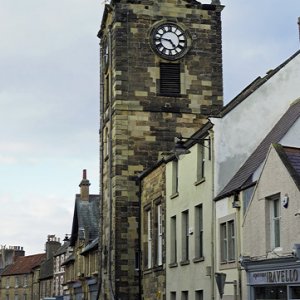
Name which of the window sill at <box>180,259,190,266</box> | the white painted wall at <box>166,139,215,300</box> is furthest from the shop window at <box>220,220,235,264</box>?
the window sill at <box>180,259,190,266</box>

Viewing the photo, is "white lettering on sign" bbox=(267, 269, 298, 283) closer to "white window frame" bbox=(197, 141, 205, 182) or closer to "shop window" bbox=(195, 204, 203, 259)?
"shop window" bbox=(195, 204, 203, 259)

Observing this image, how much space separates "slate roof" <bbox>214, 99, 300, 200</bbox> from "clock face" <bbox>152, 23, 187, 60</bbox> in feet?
37.9

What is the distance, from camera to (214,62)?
37.1m

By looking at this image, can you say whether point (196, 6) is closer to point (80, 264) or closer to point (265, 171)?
point (265, 171)

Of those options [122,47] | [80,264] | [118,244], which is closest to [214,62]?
[122,47]

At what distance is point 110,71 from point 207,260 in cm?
1444

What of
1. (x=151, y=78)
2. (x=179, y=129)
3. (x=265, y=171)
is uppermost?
(x=151, y=78)

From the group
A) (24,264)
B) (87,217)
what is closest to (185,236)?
(87,217)

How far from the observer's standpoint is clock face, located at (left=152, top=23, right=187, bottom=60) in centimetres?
3631

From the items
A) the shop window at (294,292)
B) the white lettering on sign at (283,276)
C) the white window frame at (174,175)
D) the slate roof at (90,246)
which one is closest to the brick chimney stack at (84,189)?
the slate roof at (90,246)

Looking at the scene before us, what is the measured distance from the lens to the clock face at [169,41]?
36312mm

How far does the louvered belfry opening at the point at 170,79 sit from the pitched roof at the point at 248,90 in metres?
9.87

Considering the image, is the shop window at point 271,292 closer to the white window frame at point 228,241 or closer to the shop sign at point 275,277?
the shop sign at point 275,277

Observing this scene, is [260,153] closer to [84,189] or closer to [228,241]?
[228,241]
